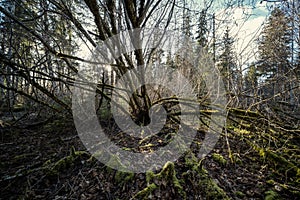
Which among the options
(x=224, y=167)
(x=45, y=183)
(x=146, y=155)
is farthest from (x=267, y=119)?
(x=45, y=183)

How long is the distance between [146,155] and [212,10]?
3.15 meters

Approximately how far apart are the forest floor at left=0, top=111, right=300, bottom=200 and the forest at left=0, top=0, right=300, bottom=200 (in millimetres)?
14

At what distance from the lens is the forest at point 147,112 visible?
208 centimetres

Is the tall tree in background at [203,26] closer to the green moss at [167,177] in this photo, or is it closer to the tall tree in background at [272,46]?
the tall tree in background at [272,46]

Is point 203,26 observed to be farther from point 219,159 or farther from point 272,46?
point 219,159

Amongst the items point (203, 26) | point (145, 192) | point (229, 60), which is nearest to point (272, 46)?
point (229, 60)

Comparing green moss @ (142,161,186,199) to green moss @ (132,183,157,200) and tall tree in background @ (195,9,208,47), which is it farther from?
tall tree in background @ (195,9,208,47)

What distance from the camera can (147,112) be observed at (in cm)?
372

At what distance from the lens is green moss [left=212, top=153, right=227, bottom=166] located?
2538 millimetres

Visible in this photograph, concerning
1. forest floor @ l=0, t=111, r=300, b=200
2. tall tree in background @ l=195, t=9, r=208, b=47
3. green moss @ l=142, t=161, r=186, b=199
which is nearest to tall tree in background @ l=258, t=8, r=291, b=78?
tall tree in background @ l=195, t=9, r=208, b=47

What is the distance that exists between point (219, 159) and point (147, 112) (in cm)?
168

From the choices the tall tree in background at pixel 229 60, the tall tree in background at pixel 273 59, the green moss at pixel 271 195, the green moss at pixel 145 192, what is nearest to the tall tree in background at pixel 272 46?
the tall tree in background at pixel 273 59

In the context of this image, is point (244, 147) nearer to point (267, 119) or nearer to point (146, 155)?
point (267, 119)

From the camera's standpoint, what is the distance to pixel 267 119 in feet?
8.78
